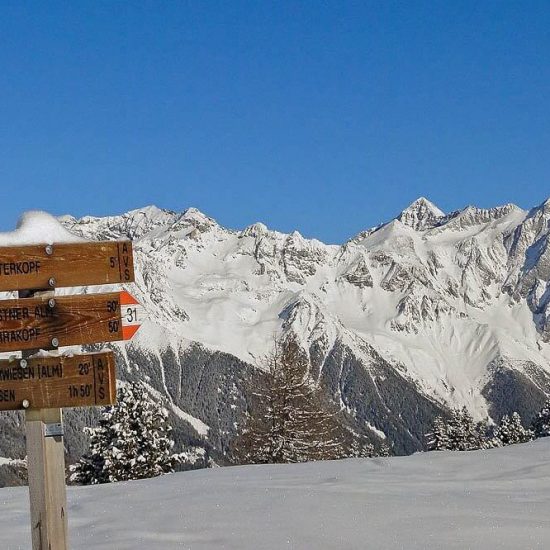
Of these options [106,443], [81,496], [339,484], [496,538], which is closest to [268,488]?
[339,484]

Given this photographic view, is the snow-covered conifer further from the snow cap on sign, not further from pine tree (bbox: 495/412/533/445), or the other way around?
the snow cap on sign

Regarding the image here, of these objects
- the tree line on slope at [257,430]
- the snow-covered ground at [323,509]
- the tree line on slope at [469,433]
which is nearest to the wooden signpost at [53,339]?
the snow-covered ground at [323,509]

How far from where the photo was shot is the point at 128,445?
3200cm

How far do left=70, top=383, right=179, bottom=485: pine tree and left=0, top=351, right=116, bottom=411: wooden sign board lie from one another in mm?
24398

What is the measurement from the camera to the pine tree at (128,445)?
3156cm

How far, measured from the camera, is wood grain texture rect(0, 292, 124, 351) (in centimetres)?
746

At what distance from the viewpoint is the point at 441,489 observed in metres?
10.9

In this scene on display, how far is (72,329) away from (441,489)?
5.47m

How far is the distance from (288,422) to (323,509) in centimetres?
2042

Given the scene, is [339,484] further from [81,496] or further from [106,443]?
[106,443]

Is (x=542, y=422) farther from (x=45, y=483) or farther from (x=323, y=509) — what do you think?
(x=45, y=483)

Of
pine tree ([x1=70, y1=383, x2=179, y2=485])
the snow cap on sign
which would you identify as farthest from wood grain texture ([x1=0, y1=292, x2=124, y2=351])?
pine tree ([x1=70, y1=383, x2=179, y2=485])

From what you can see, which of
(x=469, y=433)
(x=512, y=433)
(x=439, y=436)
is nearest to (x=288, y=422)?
(x=439, y=436)

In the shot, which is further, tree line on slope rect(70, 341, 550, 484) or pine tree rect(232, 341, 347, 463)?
tree line on slope rect(70, 341, 550, 484)
